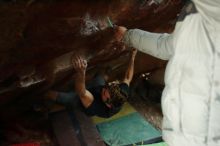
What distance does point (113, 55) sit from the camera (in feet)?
9.39

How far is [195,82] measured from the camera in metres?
1.25

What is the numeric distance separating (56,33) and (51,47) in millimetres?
135

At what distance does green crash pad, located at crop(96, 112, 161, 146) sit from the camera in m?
3.32

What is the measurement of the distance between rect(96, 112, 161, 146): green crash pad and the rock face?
837 mm

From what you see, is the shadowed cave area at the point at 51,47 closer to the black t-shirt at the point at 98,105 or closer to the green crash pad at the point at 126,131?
the black t-shirt at the point at 98,105

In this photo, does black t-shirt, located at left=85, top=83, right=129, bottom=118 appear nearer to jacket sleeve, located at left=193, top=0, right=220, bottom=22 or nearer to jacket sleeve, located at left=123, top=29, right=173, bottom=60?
jacket sleeve, located at left=123, top=29, right=173, bottom=60

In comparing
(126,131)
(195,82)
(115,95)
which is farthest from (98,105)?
(195,82)

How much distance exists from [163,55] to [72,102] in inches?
69.4

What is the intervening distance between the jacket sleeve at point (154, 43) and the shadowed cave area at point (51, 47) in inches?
8.6

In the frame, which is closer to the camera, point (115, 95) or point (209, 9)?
point (209, 9)

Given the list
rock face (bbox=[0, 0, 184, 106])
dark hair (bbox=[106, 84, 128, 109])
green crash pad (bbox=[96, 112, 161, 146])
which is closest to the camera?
rock face (bbox=[0, 0, 184, 106])

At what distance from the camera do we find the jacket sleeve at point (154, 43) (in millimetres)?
1437

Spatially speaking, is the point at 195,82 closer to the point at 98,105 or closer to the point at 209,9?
the point at 209,9

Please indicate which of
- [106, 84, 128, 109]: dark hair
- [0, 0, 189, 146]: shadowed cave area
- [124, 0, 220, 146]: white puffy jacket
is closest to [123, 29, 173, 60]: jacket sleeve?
[124, 0, 220, 146]: white puffy jacket
